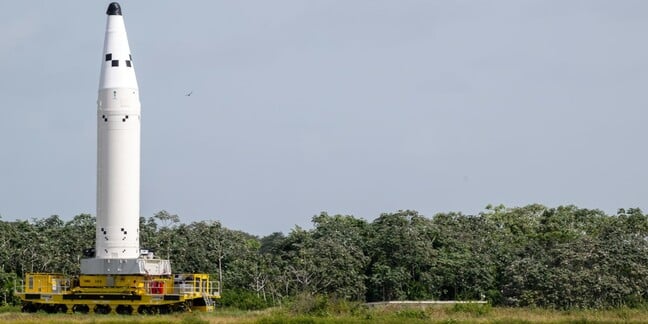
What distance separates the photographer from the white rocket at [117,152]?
6256cm

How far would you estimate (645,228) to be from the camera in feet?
261

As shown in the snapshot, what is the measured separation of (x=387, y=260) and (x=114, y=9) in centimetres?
2308

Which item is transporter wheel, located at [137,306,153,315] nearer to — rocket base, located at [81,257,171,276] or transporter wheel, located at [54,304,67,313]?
rocket base, located at [81,257,171,276]

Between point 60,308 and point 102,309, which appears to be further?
point 60,308

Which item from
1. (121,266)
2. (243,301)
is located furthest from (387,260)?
(121,266)

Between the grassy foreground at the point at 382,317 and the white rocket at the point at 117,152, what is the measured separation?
480cm

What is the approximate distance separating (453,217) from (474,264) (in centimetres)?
1396

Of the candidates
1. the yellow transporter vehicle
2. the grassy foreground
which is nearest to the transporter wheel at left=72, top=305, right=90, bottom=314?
the yellow transporter vehicle

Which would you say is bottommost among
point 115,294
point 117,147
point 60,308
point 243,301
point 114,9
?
point 60,308

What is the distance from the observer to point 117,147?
63.0 metres

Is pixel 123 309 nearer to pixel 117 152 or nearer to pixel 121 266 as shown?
pixel 121 266

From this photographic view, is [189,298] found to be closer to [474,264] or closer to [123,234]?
[123,234]

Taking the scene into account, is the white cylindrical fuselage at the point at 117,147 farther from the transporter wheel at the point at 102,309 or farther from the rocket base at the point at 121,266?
the transporter wheel at the point at 102,309

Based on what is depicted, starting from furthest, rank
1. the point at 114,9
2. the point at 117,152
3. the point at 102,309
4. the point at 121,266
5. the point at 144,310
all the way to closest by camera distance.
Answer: the point at 114,9 < the point at 117,152 < the point at 121,266 < the point at 102,309 < the point at 144,310
